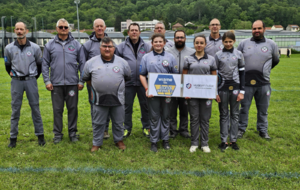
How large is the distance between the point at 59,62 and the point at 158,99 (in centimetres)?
217

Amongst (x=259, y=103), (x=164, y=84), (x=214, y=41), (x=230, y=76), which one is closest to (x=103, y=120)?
(x=164, y=84)

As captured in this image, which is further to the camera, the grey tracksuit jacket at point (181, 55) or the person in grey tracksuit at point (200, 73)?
the grey tracksuit jacket at point (181, 55)

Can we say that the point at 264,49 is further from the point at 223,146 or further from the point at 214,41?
the point at 223,146

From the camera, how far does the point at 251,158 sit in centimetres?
446

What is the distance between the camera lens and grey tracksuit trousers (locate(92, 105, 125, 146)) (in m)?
4.72

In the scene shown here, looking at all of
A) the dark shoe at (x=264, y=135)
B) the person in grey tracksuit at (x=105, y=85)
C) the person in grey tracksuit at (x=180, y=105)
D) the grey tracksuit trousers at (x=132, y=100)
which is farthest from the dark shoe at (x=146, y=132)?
the dark shoe at (x=264, y=135)

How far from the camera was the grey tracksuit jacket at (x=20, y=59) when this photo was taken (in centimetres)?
479

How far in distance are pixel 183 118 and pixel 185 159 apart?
57.4 inches

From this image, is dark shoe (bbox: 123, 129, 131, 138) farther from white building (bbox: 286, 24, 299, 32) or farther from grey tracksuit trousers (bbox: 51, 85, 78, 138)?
white building (bbox: 286, 24, 299, 32)

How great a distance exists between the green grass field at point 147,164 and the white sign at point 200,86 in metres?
1.14

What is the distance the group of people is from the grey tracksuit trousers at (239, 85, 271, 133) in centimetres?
2

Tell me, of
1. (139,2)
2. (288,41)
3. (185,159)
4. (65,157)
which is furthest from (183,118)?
(139,2)

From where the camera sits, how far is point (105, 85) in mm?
4473

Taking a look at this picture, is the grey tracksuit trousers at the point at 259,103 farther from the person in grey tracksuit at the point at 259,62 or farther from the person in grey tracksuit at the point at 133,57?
the person in grey tracksuit at the point at 133,57
